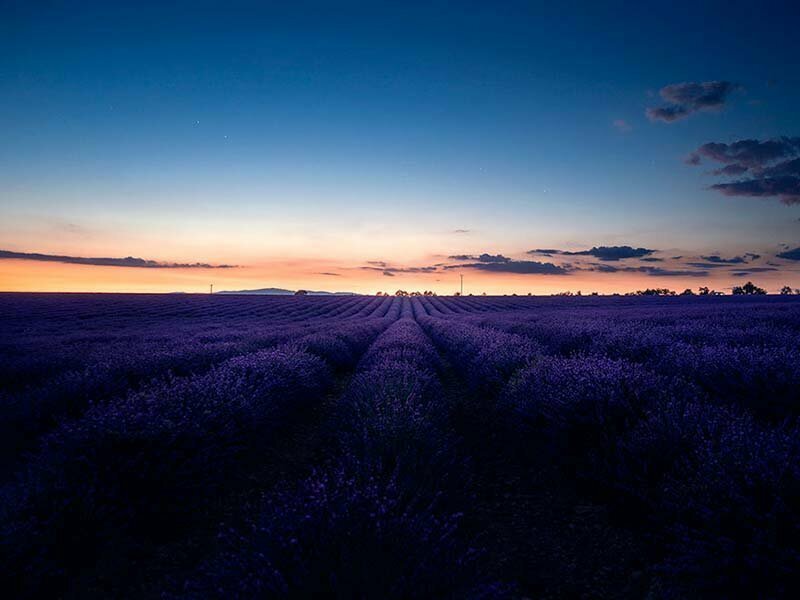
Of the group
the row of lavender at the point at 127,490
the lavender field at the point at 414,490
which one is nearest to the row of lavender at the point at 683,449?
the lavender field at the point at 414,490

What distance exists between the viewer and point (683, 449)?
256 cm

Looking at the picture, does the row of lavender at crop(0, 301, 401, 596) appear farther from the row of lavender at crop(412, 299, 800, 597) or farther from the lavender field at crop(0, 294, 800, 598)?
the row of lavender at crop(412, 299, 800, 597)

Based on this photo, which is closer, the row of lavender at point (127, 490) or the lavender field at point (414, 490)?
the lavender field at point (414, 490)

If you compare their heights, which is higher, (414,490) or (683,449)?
(683,449)

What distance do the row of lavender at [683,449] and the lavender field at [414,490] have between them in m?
0.01

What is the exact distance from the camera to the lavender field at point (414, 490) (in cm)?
171

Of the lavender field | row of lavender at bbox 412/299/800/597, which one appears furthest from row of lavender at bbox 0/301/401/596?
row of lavender at bbox 412/299/800/597

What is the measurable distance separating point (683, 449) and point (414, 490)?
5.35 feet

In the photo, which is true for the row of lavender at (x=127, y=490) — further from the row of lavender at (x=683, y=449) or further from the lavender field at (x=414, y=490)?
the row of lavender at (x=683, y=449)

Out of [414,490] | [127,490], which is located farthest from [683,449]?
[127,490]

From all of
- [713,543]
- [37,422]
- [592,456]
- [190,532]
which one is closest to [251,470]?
[190,532]

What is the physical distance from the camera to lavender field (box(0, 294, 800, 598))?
5.60 ft

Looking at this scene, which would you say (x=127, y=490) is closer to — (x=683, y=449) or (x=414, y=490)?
(x=414, y=490)

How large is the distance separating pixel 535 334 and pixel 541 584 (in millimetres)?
9163
